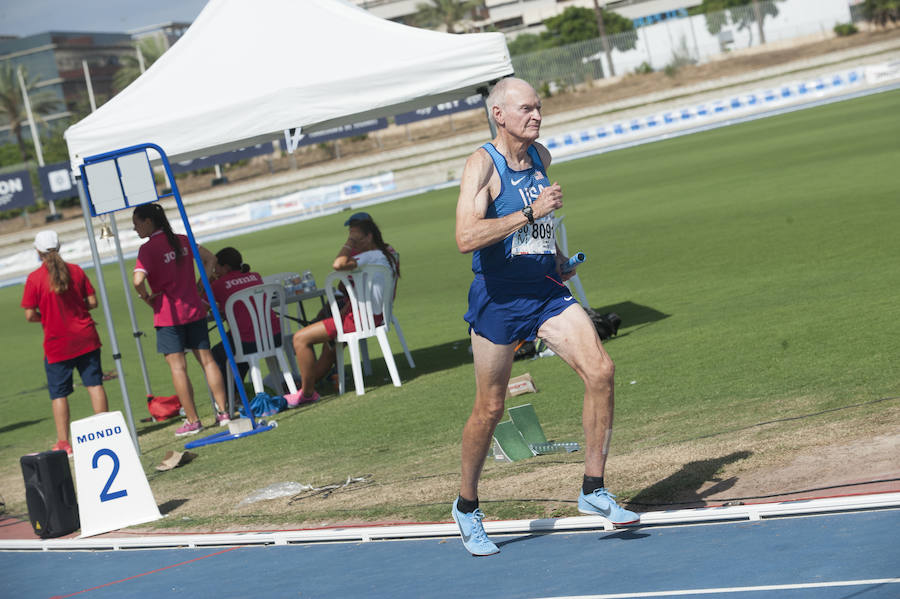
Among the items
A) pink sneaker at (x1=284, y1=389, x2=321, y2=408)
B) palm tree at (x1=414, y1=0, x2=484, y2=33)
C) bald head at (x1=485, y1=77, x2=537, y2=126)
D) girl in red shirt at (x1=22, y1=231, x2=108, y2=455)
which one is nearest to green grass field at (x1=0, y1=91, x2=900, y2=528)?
pink sneaker at (x1=284, y1=389, x2=321, y2=408)

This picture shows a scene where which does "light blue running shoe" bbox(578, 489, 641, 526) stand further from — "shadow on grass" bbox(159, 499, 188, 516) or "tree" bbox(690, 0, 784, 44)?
"tree" bbox(690, 0, 784, 44)

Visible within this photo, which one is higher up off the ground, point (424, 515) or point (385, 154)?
point (385, 154)

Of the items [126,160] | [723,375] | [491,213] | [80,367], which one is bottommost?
[723,375]

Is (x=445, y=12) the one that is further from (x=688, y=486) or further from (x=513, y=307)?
(x=513, y=307)

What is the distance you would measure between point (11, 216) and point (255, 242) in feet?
128

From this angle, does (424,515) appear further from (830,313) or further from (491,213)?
(830,313)

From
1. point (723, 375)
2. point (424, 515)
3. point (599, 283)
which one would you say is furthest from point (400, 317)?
point (424, 515)

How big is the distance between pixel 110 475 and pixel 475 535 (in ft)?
10.1

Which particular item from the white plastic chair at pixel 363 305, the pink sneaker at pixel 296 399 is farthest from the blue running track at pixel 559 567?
the pink sneaker at pixel 296 399

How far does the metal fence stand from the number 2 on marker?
186 feet

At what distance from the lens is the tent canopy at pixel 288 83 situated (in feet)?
29.7

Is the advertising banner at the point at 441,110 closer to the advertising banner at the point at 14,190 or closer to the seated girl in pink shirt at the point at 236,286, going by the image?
the advertising banner at the point at 14,190

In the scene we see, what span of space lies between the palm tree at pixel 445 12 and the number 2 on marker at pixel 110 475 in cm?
9338

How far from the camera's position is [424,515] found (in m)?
5.64
